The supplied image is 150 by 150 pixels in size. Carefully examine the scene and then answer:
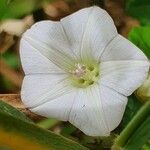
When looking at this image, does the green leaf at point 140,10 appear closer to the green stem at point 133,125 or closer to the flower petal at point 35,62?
the flower petal at point 35,62

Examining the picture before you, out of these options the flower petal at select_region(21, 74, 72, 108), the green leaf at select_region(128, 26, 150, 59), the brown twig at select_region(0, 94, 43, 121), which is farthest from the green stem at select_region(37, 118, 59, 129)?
the green leaf at select_region(128, 26, 150, 59)

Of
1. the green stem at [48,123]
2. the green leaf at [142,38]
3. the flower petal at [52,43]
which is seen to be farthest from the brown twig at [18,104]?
the green leaf at [142,38]

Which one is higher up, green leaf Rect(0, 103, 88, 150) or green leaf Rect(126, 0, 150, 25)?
green leaf Rect(126, 0, 150, 25)

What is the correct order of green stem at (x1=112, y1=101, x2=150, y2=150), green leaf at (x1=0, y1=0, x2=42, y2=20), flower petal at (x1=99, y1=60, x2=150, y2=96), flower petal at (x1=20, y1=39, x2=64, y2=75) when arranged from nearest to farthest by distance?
green stem at (x1=112, y1=101, x2=150, y2=150)
flower petal at (x1=99, y1=60, x2=150, y2=96)
flower petal at (x1=20, y1=39, x2=64, y2=75)
green leaf at (x1=0, y1=0, x2=42, y2=20)

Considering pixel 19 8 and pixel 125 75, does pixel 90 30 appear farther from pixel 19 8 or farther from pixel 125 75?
pixel 19 8

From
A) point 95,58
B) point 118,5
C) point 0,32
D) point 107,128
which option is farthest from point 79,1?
point 107,128

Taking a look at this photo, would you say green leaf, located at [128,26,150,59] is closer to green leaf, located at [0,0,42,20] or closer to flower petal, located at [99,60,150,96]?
flower petal, located at [99,60,150,96]
